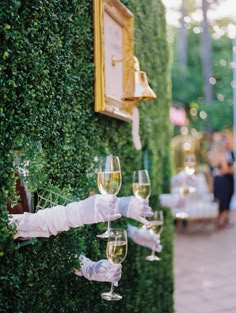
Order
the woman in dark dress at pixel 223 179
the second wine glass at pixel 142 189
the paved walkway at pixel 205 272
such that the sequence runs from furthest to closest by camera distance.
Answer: the woman in dark dress at pixel 223 179 < the paved walkway at pixel 205 272 < the second wine glass at pixel 142 189

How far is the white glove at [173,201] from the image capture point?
3752 millimetres

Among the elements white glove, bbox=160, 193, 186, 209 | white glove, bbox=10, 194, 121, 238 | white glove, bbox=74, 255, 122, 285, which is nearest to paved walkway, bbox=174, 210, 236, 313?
white glove, bbox=160, 193, 186, 209

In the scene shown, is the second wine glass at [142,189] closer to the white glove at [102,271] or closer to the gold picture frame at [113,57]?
the gold picture frame at [113,57]

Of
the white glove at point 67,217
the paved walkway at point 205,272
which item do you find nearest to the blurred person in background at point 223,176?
the paved walkway at point 205,272

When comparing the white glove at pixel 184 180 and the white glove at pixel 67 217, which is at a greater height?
the white glove at pixel 184 180

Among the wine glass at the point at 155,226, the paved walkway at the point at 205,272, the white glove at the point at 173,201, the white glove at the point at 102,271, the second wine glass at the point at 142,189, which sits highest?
the second wine glass at the point at 142,189

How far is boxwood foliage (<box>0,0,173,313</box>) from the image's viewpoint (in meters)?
1.74

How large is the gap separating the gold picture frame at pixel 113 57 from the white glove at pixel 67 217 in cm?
82

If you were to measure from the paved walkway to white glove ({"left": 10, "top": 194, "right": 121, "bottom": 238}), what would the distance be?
276cm

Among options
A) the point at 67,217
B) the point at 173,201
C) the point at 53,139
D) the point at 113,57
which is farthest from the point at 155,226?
the point at 67,217

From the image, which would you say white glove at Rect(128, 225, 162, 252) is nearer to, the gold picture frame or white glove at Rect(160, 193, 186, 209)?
the gold picture frame

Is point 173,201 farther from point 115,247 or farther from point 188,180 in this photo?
point 115,247

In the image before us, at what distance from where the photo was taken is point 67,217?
180 centimetres

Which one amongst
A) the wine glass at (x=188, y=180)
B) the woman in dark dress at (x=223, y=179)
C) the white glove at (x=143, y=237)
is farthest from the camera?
the woman in dark dress at (x=223, y=179)
